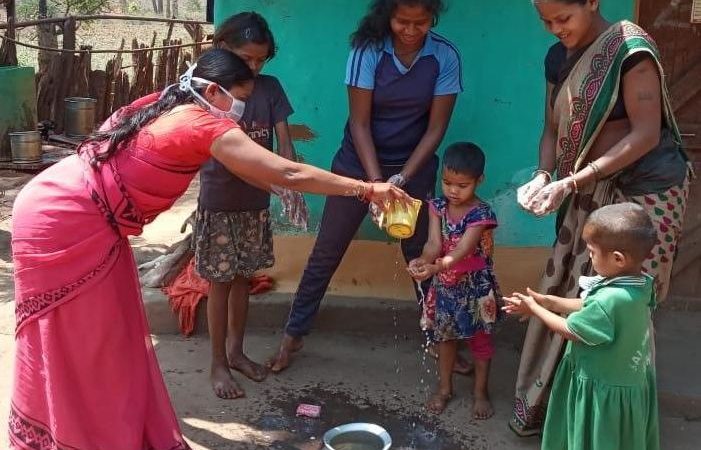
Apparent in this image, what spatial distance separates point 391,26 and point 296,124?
1201 mm

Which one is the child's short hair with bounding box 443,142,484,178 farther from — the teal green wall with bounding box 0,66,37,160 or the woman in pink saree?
the teal green wall with bounding box 0,66,37,160

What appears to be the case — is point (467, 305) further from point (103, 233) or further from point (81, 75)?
point (81, 75)

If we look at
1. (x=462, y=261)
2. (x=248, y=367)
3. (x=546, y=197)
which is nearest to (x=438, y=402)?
(x=462, y=261)

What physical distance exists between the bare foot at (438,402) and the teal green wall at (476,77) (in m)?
1.23

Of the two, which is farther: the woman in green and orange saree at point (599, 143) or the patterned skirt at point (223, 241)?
the patterned skirt at point (223, 241)

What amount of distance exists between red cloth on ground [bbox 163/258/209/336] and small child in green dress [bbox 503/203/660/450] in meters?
2.09

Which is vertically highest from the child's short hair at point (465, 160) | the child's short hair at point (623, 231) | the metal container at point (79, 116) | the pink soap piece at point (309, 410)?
the child's short hair at point (465, 160)

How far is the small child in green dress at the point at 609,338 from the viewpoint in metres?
2.49

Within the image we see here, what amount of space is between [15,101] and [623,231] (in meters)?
7.91

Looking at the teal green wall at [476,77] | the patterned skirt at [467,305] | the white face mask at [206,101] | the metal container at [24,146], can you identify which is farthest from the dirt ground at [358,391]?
the metal container at [24,146]

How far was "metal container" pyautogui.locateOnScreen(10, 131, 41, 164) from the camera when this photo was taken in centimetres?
834

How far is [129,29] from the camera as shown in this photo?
938 inches

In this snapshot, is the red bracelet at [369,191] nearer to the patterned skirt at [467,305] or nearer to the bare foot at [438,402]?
the patterned skirt at [467,305]

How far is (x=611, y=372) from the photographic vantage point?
261cm
